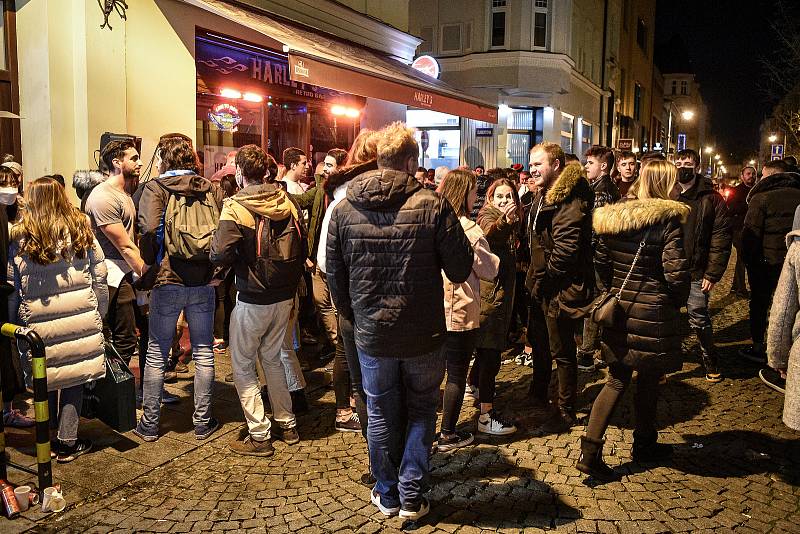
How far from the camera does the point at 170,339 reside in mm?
5012

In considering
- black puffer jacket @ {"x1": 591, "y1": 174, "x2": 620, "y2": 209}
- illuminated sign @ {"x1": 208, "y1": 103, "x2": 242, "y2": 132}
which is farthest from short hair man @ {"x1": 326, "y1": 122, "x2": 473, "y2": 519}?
illuminated sign @ {"x1": 208, "y1": 103, "x2": 242, "y2": 132}

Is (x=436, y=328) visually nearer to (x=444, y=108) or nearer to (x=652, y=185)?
(x=652, y=185)

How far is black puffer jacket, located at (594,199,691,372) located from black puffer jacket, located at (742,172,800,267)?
3.79 m

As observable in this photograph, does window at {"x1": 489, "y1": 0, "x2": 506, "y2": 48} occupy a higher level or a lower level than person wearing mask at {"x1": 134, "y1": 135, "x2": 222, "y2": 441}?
higher

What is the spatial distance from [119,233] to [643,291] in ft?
12.3

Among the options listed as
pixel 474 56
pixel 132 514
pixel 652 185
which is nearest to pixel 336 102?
pixel 652 185

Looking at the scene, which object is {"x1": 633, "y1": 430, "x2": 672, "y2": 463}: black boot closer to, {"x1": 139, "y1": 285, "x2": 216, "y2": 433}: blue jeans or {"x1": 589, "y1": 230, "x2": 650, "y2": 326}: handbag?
{"x1": 589, "y1": 230, "x2": 650, "y2": 326}: handbag

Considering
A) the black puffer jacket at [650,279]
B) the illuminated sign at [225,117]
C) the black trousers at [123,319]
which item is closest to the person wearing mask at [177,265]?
the black trousers at [123,319]

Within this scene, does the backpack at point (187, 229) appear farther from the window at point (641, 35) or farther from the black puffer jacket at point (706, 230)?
the window at point (641, 35)

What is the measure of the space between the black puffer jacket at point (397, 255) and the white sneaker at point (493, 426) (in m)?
1.72

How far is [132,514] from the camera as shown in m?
3.90

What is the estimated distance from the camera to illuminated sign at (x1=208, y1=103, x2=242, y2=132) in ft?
32.4

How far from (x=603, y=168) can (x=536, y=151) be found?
1504 mm

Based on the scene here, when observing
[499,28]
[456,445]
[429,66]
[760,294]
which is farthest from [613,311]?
[499,28]
